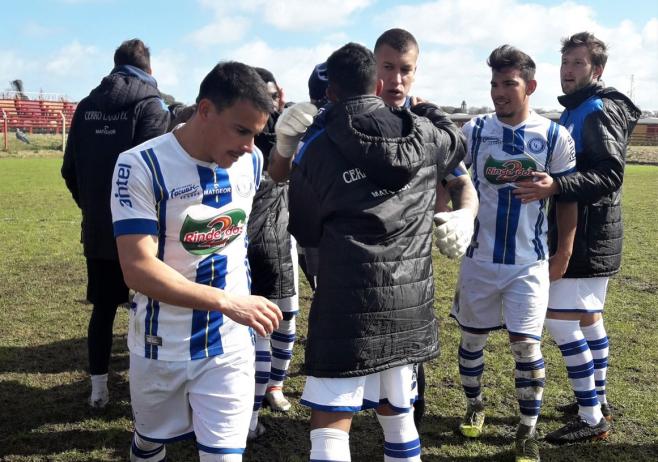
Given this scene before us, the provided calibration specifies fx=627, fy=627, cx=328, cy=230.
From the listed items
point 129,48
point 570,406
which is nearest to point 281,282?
point 129,48

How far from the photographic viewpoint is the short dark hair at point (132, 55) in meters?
4.59

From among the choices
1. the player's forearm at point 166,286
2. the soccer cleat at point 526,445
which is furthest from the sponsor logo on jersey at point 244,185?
the soccer cleat at point 526,445

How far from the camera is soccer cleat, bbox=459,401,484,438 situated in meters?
4.41

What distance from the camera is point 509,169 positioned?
4.14 meters

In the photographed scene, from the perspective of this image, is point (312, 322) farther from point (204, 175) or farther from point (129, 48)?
point (129, 48)

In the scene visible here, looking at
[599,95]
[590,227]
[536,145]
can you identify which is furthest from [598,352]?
[599,95]

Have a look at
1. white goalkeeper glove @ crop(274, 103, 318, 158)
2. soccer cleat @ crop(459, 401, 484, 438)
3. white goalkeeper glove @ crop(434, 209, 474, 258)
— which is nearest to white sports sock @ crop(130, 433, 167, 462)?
white goalkeeper glove @ crop(274, 103, 318, 158)

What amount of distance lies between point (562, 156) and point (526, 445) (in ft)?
6.21

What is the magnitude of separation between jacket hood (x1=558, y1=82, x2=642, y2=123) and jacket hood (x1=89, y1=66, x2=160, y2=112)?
9.89 feet

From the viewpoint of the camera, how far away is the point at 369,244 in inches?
110

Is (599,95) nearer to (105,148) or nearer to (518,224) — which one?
(518,224)

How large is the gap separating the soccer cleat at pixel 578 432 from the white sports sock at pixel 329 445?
2.12 meters

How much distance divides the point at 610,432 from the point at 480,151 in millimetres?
2235

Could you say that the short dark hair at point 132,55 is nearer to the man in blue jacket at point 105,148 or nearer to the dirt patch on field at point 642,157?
the man in blue jacket at point 105,148
